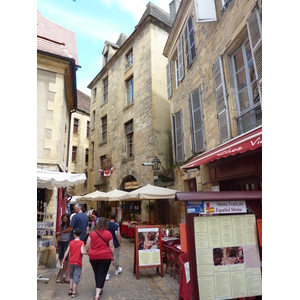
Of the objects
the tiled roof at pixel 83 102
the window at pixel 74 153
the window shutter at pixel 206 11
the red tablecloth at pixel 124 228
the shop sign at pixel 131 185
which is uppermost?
the tiled roof at pixel 83 102

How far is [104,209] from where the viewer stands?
16.9m

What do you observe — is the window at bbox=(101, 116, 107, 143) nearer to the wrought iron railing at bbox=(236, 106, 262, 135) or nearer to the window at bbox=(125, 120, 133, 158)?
the window at bbox=(125, 120, 133, 158)

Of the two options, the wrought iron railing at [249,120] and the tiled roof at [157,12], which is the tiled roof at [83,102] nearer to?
the tiled roof at [157,12]

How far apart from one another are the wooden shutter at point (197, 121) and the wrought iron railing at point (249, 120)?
1.86m

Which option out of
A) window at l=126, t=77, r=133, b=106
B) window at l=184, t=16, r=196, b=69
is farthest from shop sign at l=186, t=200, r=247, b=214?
window at l=126, t=77, r=133, b=106

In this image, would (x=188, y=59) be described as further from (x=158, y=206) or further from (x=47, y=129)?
(x=158, y=206)

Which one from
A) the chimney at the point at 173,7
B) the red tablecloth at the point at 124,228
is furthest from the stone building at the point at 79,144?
the chimney at the point at 173,7

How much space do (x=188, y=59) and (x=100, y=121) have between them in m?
11.1

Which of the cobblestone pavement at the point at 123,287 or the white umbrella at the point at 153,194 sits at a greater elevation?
the white umbrella at the point at 153,194

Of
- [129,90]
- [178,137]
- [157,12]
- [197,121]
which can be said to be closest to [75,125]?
[129,90]

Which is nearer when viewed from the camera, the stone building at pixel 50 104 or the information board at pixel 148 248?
the information board at pixel 148 248

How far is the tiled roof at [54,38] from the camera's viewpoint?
774 centimetres

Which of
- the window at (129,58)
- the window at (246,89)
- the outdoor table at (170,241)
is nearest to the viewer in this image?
the window at (246,89)

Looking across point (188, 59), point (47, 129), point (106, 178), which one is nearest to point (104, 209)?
point (106, 178)
